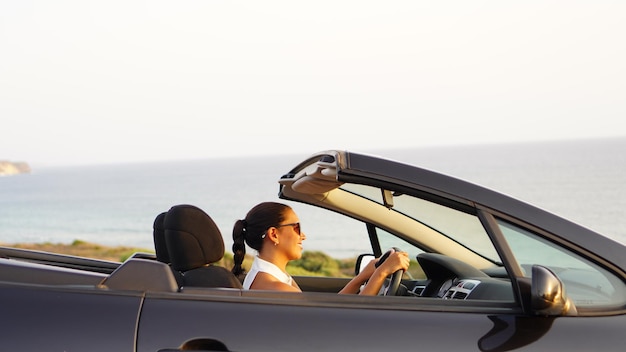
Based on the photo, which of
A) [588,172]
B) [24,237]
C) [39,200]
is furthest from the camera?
[39,200]

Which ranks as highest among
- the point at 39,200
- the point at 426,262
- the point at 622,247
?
the point at 622,247

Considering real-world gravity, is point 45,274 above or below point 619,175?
above

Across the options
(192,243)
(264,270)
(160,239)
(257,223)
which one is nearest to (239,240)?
(257,223)

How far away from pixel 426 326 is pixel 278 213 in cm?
133

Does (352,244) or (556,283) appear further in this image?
(352,244)

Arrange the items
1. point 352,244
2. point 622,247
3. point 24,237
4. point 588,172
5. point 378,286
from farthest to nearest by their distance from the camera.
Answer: point 588,172 < point 24,237 < point 352,244 < point 378,286 < point 622,247

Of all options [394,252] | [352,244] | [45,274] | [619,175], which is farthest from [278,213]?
[619,175]

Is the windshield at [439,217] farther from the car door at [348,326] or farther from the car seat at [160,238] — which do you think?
the car seat at [160,238]

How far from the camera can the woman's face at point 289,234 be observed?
396cm

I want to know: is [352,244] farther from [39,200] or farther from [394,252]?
[39,200]

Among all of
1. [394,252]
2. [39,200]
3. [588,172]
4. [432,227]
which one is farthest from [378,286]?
[39,200]

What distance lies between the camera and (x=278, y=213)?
3943mm

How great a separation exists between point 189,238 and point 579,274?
5.11 ft

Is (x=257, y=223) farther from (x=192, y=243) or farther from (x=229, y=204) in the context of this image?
(x=229, y=204)
